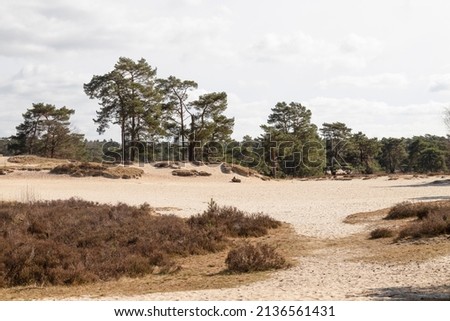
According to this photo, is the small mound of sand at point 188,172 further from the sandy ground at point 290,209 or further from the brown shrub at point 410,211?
the brown shrub at point 410,211

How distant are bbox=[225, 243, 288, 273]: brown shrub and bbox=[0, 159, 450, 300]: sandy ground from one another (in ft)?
1.63

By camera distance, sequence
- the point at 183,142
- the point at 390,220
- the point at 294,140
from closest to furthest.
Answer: the point at 390,220 < the point at 183,142 < the point at 294,140

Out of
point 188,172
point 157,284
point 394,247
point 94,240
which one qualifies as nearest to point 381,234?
point 394,247

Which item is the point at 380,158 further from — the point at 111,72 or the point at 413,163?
the point at 111,72

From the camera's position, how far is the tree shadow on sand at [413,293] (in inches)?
342

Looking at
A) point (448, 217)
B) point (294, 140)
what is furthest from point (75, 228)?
point (294, 140)

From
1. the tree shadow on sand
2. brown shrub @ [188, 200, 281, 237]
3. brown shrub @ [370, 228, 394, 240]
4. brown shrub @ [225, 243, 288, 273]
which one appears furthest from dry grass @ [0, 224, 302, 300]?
brown shrub @ [188, 200, 281, 237]

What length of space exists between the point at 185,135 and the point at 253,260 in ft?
163

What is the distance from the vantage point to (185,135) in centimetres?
6200

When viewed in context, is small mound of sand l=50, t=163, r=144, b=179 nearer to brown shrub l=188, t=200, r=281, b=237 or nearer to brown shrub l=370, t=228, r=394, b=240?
brown shrub l=188, t=200, r=281, b=237

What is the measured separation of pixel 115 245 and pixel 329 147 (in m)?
73.7

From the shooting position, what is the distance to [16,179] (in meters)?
41.9

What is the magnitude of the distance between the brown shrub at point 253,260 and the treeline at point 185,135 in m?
42.7

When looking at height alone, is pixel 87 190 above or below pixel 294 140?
below
